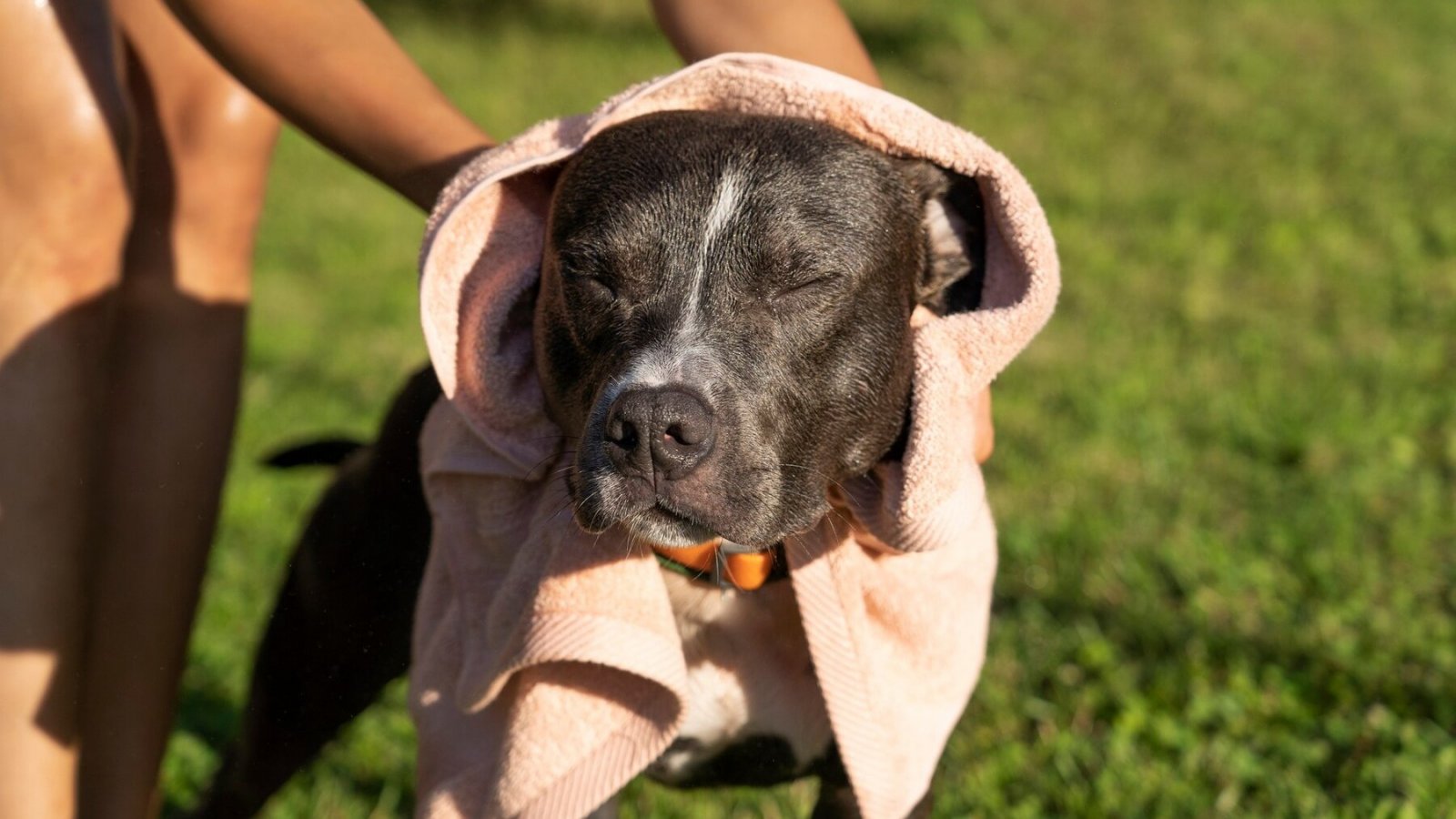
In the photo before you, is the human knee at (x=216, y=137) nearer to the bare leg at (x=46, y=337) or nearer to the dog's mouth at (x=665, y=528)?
the bare leg at (x=46, y=337)

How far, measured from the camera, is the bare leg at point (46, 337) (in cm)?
300

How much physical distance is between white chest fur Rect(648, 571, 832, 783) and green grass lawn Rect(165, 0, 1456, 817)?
3.18ft

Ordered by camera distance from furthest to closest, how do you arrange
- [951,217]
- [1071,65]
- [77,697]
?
[1071,65] < [77,697] < [951,217]

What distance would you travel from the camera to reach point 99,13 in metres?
3.09

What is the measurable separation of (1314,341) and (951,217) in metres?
4.51

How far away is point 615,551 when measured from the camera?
2766 millimetres

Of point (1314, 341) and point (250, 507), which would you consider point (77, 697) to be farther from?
point (1314, 341)

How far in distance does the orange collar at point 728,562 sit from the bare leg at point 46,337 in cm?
113

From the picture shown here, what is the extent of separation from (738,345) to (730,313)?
6cm

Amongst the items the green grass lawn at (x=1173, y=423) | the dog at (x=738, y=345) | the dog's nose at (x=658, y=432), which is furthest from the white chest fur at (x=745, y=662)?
the green grass lawn at (x=1173, y=423)

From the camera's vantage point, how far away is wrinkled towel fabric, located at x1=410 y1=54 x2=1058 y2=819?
2711mm

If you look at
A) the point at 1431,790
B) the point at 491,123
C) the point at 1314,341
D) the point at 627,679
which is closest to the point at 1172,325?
the point at 1314,341

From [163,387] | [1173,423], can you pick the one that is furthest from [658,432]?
[1173,423]

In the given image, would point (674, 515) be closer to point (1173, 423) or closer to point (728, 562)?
point (728, 562)
